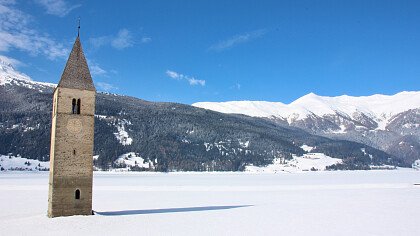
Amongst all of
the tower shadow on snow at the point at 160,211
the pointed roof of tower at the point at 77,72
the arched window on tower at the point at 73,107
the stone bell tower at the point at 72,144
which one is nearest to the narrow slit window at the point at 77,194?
the stone bell tower at the point at 72,144

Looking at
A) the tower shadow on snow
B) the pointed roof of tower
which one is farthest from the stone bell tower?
the tower shadow on snow

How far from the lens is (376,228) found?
38.5 meters

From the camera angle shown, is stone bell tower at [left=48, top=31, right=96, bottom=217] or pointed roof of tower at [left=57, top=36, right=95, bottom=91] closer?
stone bell tower at [left=48, top=31, right=96, bottom=217]

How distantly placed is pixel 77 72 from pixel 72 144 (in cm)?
757

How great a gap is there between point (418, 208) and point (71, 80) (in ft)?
144

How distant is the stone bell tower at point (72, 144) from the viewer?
1698 inches

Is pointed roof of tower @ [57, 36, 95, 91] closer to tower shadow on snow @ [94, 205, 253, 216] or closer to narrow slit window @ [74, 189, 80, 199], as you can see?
narrow slit window @ [74, 189, 80, 199]

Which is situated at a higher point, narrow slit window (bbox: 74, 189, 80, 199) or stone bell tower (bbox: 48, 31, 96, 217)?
stone bell tower (bbox: 48, 31, 96, 217)

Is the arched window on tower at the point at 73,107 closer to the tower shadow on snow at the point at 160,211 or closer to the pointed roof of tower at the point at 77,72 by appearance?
the pointed roof of tower at the point at 77,72

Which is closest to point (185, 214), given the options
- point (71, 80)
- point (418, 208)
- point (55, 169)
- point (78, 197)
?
point (78, 197)

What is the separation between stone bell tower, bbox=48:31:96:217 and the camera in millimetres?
43125

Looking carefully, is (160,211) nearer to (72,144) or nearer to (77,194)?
(77,194)

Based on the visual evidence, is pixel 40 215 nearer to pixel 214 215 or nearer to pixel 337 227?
pixel 214 215

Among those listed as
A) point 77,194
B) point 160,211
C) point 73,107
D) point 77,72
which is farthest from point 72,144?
point 160,211
